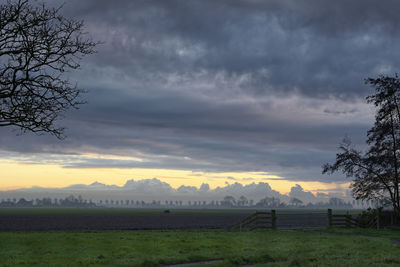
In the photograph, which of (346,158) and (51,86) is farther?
(346,158)

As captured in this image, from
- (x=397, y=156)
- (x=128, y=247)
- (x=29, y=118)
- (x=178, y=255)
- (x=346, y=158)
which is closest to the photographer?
(x=29, y=118)

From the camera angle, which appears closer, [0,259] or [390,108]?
[0,259]

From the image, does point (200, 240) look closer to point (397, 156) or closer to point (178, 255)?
point (178, 255)

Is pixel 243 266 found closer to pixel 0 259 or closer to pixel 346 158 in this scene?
pixel 0 259

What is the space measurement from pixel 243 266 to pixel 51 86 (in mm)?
12057

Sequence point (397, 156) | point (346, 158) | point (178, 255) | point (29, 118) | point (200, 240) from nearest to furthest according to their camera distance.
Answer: point (29, 118), point (178, 255), point (200, 240), point (397, 156), point (346, 158)

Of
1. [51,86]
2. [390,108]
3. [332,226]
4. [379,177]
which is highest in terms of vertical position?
[390,108]

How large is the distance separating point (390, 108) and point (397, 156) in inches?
195

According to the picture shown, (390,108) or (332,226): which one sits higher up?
(390,108)

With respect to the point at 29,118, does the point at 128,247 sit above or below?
below

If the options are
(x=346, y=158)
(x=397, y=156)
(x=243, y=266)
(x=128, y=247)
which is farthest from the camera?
(x=346, y=158)

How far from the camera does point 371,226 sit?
141ft

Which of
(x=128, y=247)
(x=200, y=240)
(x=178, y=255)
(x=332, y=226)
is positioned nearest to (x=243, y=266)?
(x=178, y=255)

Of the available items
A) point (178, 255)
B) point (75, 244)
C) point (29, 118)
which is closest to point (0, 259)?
point (75, 244)
